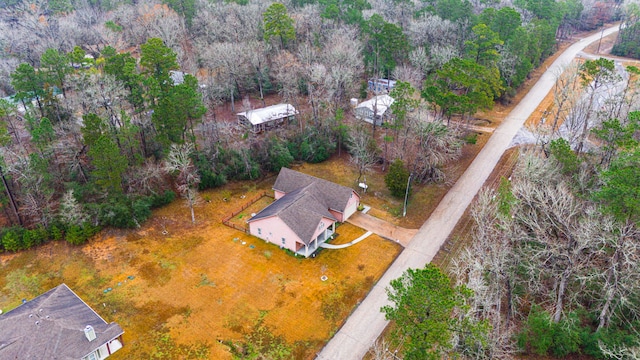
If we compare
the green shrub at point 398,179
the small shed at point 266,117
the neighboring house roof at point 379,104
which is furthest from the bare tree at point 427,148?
the small shed at point 266,117

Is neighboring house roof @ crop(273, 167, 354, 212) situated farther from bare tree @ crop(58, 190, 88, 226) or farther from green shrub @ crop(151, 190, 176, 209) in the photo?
bare tree @ crop(58, 190, 88, 226)

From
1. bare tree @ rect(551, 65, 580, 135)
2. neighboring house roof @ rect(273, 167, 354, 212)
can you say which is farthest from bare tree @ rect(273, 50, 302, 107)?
bare tree @ rect(551, 65, 580, 135)

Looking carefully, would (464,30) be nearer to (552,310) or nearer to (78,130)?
(552,310)

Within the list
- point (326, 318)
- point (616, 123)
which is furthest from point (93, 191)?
point (616, 123)

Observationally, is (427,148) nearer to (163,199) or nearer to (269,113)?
(269,113)

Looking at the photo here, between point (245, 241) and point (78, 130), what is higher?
point (78, 130)
